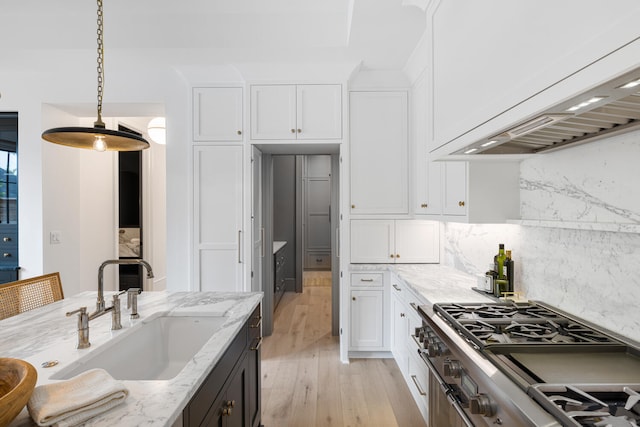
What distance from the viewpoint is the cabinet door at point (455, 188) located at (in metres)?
2.07

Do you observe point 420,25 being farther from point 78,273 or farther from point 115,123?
point 78,273

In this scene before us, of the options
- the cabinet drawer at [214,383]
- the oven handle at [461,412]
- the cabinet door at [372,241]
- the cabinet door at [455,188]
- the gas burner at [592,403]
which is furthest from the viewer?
the cabinet door at [372,241]

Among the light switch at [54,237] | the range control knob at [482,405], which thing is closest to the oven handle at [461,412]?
the range control knob at [482,405]

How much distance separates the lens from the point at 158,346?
162cm

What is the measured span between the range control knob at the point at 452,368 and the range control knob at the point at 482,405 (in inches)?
7.3

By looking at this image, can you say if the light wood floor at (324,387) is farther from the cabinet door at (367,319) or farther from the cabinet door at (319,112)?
the cabinet door at (319,112)

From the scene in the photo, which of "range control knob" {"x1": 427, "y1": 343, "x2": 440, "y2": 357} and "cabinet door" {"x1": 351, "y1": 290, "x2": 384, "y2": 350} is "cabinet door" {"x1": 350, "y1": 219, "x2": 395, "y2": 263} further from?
"range control knob" {"x1": 427, "y1": 343, "x2": 440, "y2": 357}

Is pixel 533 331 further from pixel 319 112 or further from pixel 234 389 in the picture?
pixel 319 112

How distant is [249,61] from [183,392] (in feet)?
9.00

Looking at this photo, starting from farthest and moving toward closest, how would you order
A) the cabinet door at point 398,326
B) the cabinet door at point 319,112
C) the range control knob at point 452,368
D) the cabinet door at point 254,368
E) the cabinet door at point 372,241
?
the cabinet door at point 372,241 → the cabinet door at point 319,112 → the cabinet door at point 398,326 → the cabinet door at point 254,368 → the range control knob at point 452,368

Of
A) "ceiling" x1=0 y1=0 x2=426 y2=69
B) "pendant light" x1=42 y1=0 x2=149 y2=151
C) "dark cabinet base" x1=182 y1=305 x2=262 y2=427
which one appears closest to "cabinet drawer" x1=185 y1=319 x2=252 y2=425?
"dark cabinet base" x1=182 y1=305 x2=262 y2=427

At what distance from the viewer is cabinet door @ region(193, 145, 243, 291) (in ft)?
9.97

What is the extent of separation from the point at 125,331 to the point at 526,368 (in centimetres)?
156

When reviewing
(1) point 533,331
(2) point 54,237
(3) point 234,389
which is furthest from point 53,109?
(1) point 533,331
